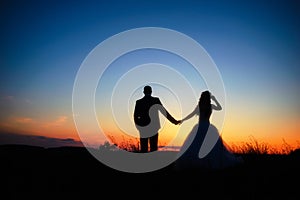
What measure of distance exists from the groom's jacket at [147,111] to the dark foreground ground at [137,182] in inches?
72.6

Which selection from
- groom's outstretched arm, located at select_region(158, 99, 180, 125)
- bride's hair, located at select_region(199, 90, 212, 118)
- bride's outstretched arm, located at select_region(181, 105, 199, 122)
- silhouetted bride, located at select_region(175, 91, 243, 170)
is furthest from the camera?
groom's outstretched arm, located at select_region(158, 99, 180, 125)

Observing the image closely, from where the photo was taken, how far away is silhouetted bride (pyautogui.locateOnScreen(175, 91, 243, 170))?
873 centimetres

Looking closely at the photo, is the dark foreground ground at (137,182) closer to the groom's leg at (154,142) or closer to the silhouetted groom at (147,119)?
the groom's leg at (154,142)

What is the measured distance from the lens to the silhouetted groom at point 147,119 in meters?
9.58

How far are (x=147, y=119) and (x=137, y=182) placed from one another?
10.9 ft

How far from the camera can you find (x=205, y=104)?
9.29 m

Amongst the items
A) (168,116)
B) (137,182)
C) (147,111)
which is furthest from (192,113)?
(137,182)

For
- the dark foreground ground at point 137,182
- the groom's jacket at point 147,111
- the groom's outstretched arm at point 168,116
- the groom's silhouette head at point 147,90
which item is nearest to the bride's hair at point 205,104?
the groom's outstretched arm at point 168,116

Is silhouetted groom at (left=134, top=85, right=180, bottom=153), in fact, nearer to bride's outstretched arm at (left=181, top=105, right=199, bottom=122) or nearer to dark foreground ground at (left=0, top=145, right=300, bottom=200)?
bride's outstretched arm at (left=181, top=105, right=199, bottom=122)

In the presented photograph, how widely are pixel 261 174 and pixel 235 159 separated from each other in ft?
7.62

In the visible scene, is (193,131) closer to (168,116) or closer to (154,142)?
(168,116)

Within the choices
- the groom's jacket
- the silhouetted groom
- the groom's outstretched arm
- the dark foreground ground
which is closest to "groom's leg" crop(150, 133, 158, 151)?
the silhouetted groom

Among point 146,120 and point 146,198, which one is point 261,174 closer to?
point 146,198

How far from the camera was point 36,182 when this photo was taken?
6238 mm
